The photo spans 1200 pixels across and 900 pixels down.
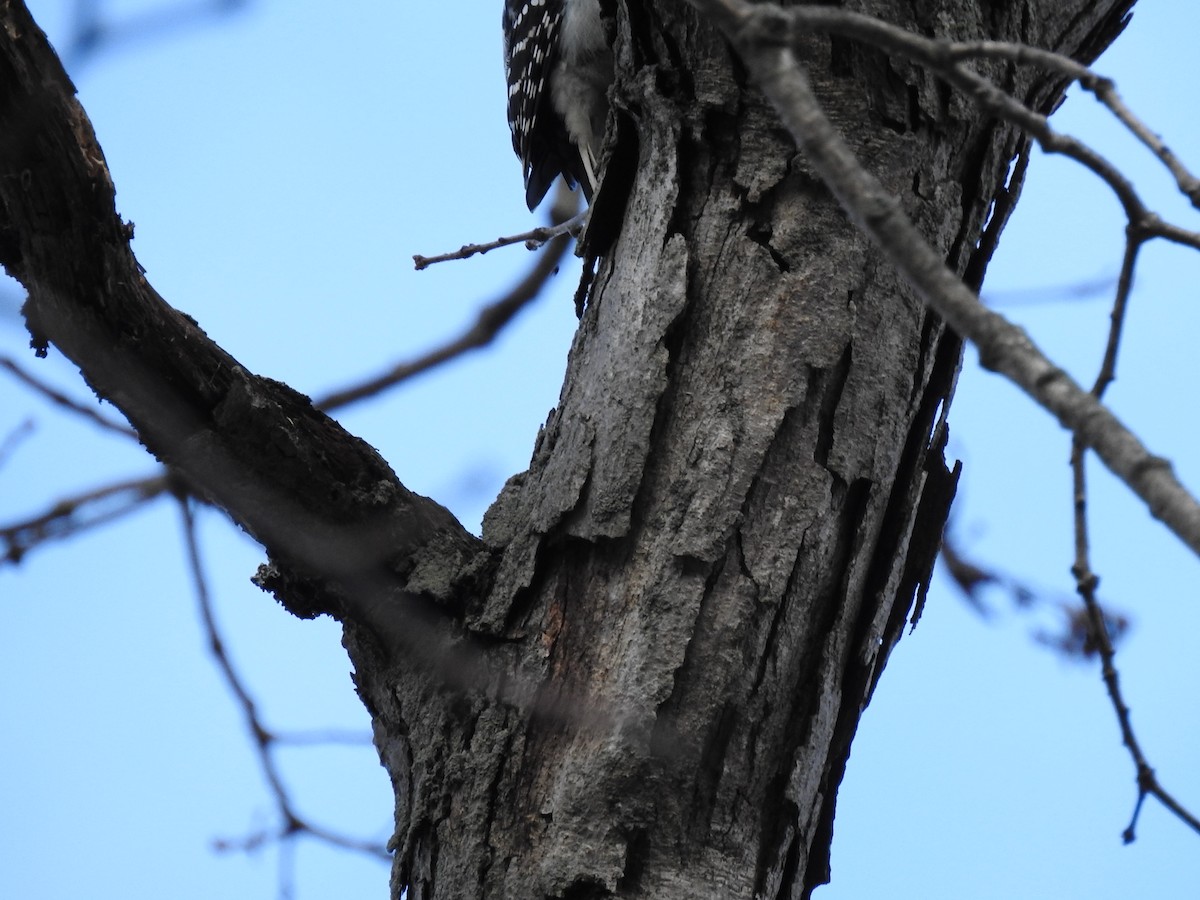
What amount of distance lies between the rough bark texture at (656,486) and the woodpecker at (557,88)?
72.3 inches

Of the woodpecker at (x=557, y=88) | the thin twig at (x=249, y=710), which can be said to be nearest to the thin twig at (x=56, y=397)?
the thin twig at (x=249, y=710)

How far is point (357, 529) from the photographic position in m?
1.66

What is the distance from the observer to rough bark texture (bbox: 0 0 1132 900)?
4.87 feet

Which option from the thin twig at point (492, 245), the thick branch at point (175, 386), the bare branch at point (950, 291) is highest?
the thin twig at point (492, 245)

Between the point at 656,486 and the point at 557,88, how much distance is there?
2.36m

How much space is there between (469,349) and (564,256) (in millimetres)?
392

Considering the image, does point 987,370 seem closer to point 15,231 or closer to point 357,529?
point 357,529

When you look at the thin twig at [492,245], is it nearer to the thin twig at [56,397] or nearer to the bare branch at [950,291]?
the thin twig at [56,397]

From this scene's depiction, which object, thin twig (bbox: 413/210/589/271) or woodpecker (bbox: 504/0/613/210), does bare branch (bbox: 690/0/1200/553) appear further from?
woodpecker (bbox: 504/0/613/210)

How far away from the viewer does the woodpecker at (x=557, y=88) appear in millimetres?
3553

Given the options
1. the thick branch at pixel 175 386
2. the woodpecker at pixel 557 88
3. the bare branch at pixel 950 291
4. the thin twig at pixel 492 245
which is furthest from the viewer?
the woodpecker at pixel 557 88

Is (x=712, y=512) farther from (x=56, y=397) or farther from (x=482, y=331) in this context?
(x=482, y=331)

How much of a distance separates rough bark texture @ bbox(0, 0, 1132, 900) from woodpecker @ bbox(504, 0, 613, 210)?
1.84 m

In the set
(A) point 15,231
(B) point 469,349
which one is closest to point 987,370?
(A) point 15,231
